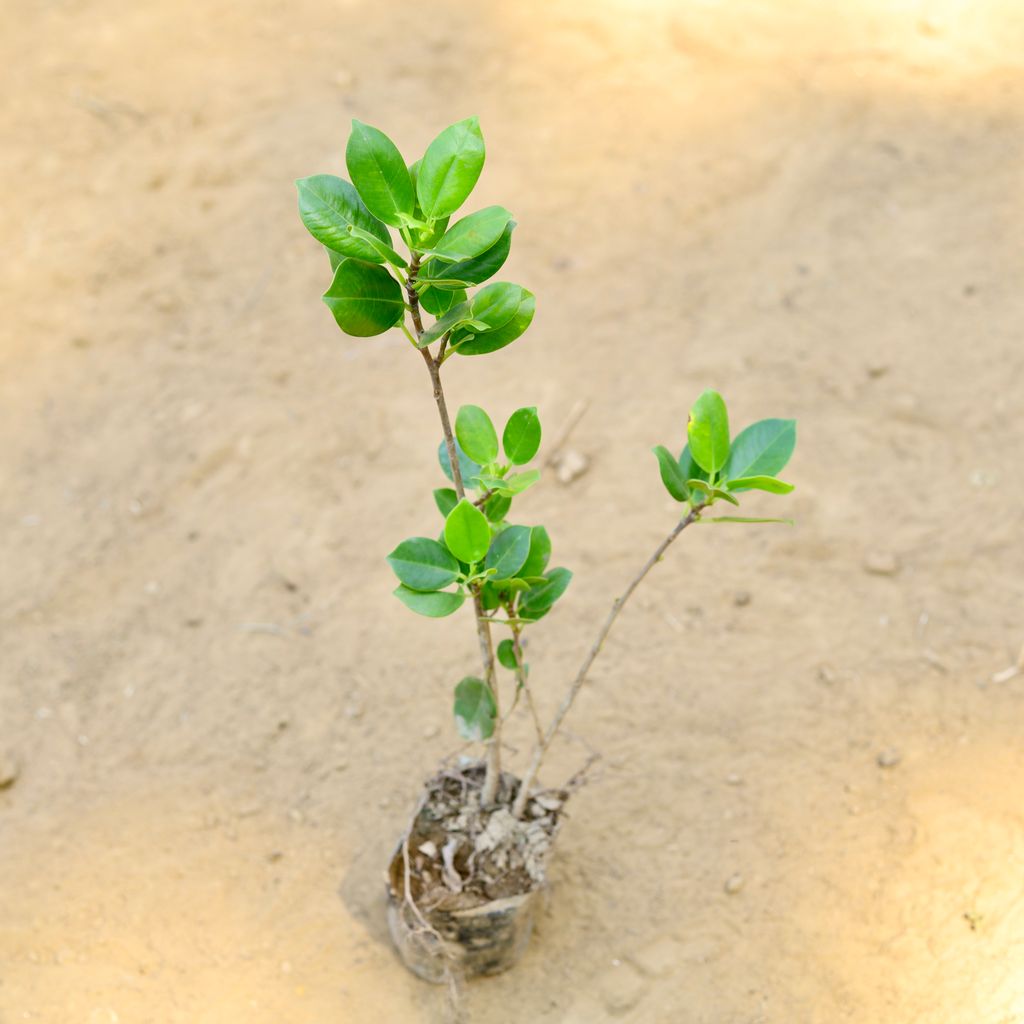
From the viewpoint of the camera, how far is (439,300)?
4.01 ft

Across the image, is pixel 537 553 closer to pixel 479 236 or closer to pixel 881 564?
pixel 479 236

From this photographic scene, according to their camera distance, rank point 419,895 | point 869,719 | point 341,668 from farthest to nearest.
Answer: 1. point 341,668
2. point 869,719
3. point 419,895

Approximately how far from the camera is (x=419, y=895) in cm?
164

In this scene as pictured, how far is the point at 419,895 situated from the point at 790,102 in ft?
8.42

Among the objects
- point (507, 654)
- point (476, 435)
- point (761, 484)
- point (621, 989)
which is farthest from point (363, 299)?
point (621, 989)

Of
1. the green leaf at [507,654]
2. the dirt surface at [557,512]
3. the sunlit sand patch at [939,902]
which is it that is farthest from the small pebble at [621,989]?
the green leaf at [507,654]

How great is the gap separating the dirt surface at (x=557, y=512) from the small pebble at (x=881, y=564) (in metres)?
0.01

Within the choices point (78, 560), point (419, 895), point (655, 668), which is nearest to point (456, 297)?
point (419, 895)

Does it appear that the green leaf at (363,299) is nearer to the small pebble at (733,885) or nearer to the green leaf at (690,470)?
the green leaf at (690,470)

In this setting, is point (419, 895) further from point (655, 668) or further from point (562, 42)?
point (562, 42)

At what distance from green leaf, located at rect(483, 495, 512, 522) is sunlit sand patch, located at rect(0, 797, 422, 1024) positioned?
2.73 ft

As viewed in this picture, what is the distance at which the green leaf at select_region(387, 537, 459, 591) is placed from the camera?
133 cm

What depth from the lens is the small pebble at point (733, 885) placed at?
1.82 m

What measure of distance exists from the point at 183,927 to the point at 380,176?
137 centimetres
